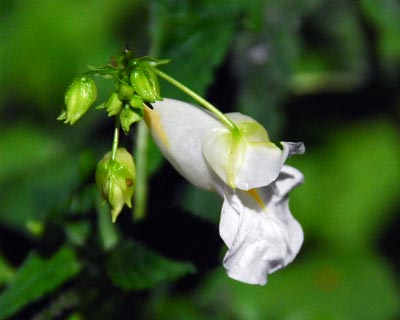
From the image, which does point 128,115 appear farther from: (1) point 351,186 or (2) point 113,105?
(1) point 351,186

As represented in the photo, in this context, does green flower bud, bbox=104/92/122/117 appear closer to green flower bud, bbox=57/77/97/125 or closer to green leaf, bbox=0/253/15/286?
green flower bud, bbox=57/77/97/125

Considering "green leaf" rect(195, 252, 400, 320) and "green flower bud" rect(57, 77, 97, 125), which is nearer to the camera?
"green flower bud" rect(57, 77, 97, 125)

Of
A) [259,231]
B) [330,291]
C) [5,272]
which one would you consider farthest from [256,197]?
[330,291]

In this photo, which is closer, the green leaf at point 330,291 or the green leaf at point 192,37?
the green leaf at point 192,37

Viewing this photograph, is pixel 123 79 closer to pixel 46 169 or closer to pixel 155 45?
pixel 155 45

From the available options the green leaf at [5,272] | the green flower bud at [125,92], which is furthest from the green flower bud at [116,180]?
the green leaf at [5,272]

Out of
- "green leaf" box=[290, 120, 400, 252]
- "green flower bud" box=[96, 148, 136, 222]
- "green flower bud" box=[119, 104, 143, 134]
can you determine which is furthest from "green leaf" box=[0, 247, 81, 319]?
"green leaf" box=[290, 120, 400, 252]

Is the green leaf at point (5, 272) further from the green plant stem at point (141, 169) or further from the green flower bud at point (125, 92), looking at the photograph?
the green flower bud at point (125, 92)
